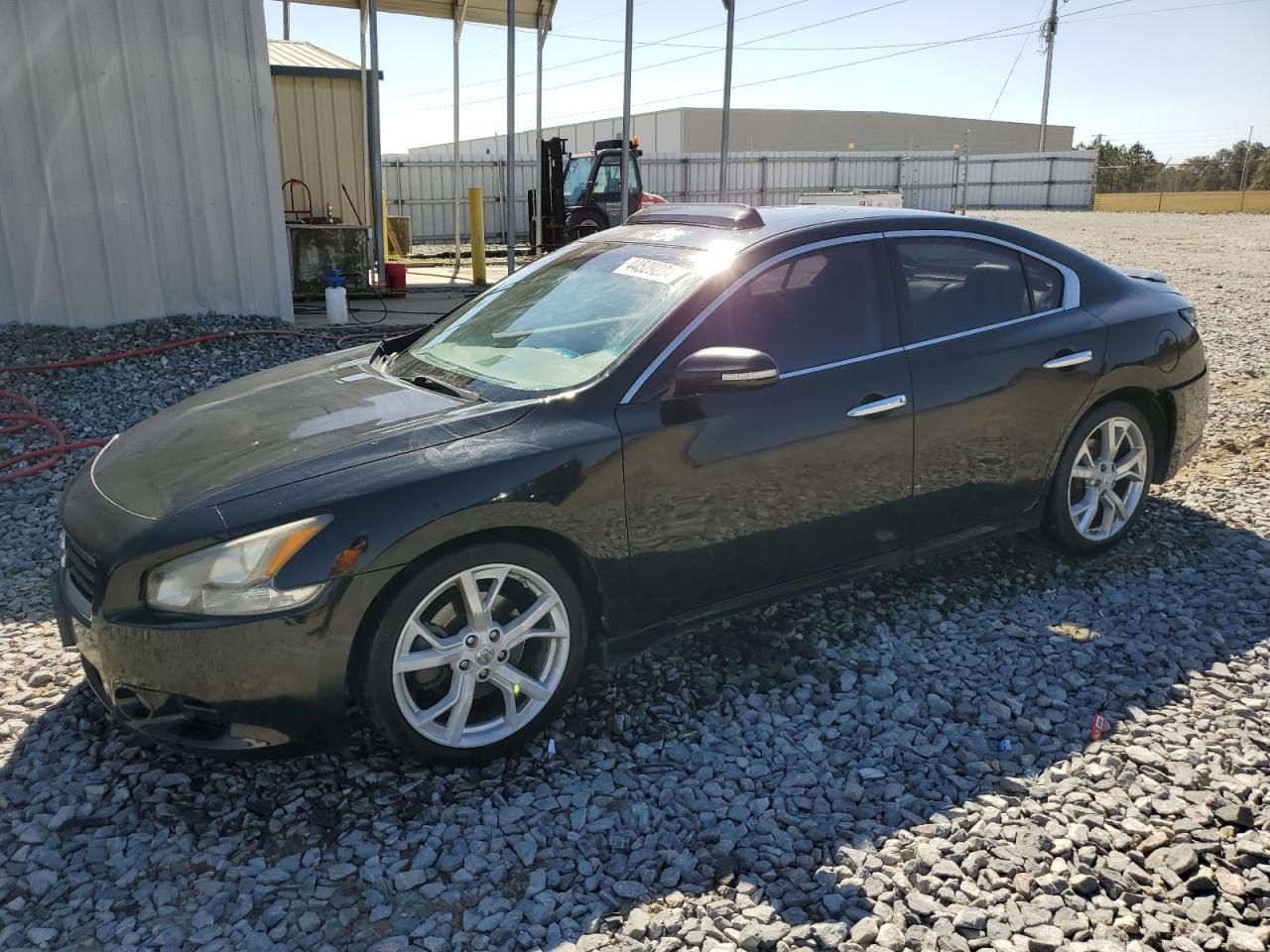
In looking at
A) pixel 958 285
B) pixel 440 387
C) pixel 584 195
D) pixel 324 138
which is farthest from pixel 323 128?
pixel 958 285

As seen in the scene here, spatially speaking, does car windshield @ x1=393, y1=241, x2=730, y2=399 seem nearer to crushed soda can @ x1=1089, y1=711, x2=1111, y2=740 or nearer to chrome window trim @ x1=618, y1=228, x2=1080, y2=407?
chrome window trim @ x1=618, y1=228, x2=1080, y2=407

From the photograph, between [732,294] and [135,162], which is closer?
[732,294]

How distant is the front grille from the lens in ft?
9.22

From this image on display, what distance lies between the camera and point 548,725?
124 inches

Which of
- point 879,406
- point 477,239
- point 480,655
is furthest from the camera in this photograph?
point 477,239

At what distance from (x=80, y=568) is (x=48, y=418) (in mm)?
4524

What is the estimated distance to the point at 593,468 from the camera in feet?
9.96

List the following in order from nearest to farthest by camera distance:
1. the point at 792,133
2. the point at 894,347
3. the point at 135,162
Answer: the point at 894,347
the point at 135,162
the point at 792,133

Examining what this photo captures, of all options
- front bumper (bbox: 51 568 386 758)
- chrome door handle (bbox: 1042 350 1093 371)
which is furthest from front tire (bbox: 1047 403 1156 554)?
front bumper (bbox: 51 568 386 758)

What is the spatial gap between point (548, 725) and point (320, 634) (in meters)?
0.86

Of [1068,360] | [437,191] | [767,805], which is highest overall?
[437,191]

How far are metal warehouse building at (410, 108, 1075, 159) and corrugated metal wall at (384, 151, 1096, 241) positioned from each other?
10.8 meters

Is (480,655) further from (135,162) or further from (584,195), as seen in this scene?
(584,195)

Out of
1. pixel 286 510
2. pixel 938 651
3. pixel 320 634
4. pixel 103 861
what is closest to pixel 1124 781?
pixel 938 651
